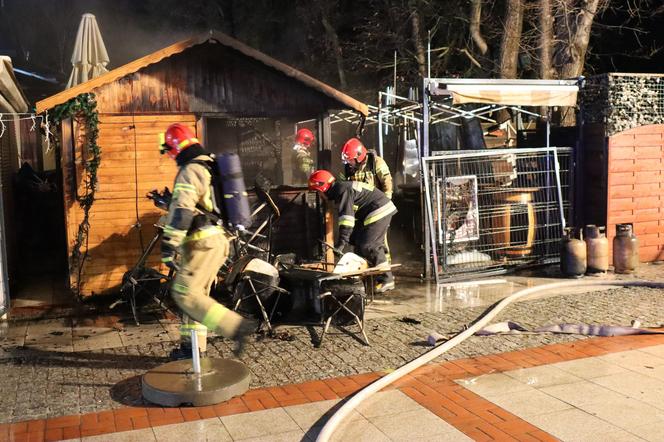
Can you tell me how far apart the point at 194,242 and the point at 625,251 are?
275 inches

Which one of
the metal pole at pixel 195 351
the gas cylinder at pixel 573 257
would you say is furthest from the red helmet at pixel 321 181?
the gas cylinder at pixel 573 257

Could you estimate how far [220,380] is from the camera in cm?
558

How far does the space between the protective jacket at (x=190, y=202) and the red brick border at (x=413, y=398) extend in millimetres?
1315

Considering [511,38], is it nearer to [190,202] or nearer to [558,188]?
[558,188]

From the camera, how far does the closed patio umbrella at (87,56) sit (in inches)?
434

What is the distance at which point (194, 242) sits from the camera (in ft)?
18.9

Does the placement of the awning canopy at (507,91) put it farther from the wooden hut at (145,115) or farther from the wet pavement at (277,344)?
the wet pavement at (277,344)

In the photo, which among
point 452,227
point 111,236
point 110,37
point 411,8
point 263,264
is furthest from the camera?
point 110,37

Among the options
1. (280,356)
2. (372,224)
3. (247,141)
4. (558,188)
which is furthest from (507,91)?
(247,141)

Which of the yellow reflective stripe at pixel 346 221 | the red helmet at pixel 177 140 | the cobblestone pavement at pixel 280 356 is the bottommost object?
the cobblestone pavement at pixel 280 356

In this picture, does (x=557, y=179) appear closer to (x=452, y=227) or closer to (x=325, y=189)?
(x=452, y=227)

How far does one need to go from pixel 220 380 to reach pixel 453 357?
7.13 ft

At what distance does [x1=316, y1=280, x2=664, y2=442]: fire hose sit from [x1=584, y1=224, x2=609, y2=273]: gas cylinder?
1.89 ft

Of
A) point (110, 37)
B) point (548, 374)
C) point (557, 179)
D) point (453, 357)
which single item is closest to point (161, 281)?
point (453, 357)
